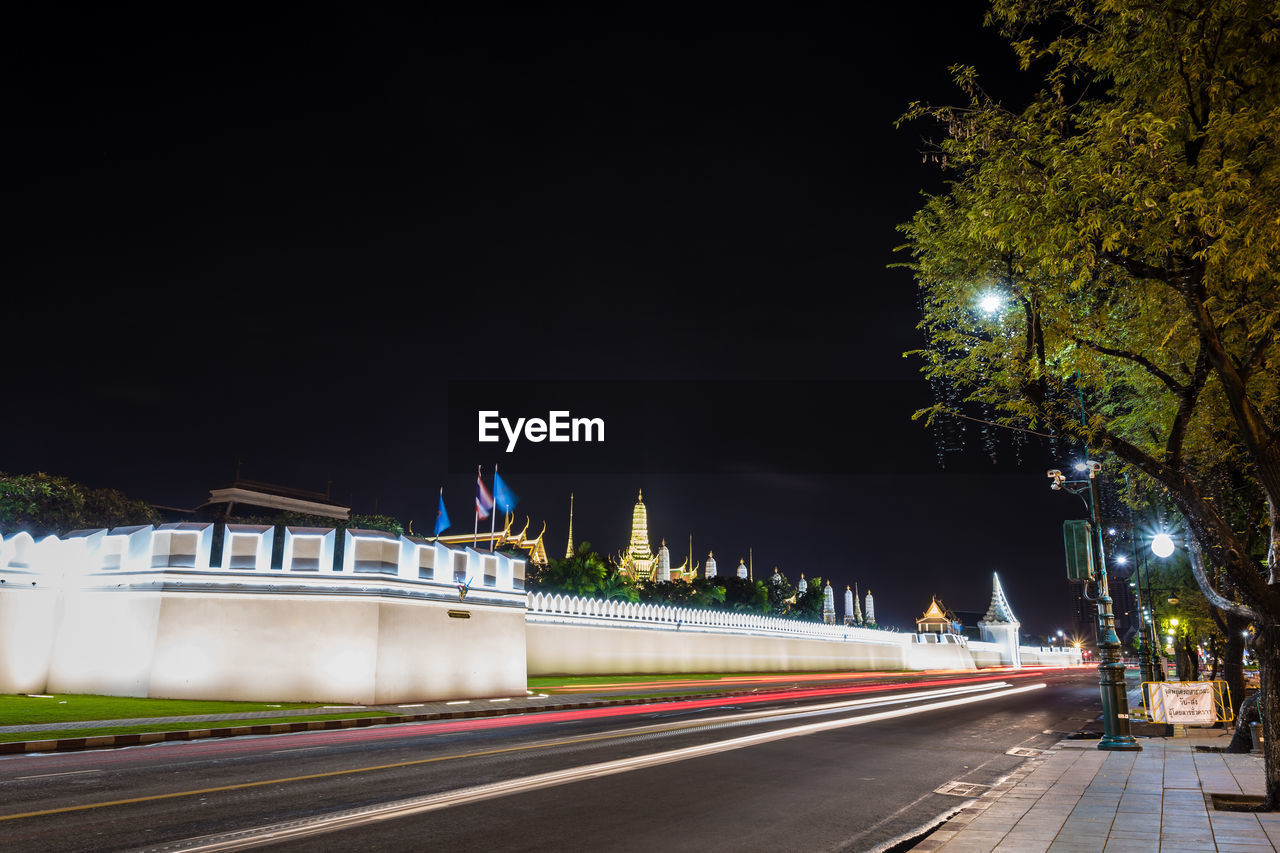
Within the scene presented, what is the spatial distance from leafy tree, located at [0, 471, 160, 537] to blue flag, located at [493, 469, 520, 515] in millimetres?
27436

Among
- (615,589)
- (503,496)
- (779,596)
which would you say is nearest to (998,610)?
(779,596)

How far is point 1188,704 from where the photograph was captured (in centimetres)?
1738

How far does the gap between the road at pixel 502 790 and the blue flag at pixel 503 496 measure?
1848cm

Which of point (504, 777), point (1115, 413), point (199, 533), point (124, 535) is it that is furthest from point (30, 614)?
point (1115, 413)

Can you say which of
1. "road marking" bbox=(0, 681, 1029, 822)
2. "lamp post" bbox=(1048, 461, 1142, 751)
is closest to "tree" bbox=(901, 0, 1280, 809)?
"lamp post" bbox=(1048, 461, 1142, 751)

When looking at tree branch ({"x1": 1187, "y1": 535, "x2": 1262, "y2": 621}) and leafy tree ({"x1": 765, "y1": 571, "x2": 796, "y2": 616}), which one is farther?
leafy tree ({"x1": 765, "y1": 571, "x2": 796, "y2": 616})

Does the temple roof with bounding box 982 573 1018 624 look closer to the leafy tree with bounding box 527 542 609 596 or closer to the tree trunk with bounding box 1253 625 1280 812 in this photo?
the leafy tree with bounding box 527 542 609 596

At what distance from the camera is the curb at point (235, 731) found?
12.7 meters

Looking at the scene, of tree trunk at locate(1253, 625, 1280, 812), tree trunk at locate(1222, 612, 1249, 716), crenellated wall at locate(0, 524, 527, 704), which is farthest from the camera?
crenellated wall at locate(0, 524, 527, 704)

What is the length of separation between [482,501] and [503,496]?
1046 millimetres

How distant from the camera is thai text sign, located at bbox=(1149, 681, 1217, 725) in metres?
17.2

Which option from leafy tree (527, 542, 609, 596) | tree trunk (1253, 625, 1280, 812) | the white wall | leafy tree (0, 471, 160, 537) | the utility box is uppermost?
leafy tree (0, 471, 160, 537)

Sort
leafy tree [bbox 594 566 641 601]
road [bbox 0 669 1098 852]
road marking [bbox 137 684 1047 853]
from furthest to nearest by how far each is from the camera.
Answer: leafy tree [bbox 594 566 641 601], road [bbox 0 669 1098 852], road marking [bbox 137 684 1047 853]

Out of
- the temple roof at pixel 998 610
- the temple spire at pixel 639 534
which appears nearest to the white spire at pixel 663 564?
the temple spire at pixel 639 534
